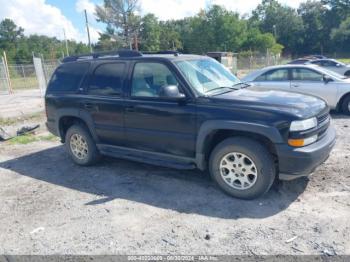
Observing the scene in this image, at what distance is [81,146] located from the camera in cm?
561

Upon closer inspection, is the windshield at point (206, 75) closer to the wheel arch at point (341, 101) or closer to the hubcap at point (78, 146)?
the hubcap at point (78, 146)

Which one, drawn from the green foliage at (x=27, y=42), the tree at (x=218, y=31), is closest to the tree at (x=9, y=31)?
the green foliage at (x=27, y=42)

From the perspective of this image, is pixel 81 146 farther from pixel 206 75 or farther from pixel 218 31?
pixel 218 31

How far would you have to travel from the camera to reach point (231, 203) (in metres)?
4.00

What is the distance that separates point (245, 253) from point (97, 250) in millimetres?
1441

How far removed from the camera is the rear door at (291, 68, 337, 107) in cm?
845

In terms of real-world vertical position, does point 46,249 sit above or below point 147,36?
below

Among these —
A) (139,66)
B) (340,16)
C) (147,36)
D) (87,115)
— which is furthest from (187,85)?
(340,16)

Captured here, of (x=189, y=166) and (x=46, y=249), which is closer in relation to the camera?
(x=46, y=249)

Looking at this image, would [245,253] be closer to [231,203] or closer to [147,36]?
[231,203]

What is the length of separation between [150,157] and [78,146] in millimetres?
1613

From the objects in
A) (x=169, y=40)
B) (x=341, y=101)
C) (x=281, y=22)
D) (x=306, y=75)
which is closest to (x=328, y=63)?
(x=341, y=101)

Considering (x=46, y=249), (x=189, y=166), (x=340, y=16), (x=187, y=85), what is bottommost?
(x=46, y=249)

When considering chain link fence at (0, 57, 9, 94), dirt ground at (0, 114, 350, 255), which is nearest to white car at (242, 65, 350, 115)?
dirt ground at (0, 114, 350, 255)
